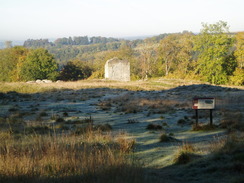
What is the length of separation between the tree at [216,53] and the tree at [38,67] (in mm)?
39831

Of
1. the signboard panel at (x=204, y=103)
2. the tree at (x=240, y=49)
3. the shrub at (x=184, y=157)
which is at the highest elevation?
the tree at (x=240, y=49)

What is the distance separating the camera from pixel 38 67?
82188 mm

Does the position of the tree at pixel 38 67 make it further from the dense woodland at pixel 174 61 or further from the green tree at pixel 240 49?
the green tree at pixel 240 49

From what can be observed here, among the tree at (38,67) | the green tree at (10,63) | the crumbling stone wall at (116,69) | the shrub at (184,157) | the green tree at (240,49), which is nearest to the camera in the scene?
the shrub at (184,157)

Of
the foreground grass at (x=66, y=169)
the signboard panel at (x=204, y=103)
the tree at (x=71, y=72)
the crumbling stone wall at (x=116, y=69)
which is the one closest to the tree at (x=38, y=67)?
the tree at (x=71, y=72)

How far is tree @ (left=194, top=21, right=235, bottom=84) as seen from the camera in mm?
63219

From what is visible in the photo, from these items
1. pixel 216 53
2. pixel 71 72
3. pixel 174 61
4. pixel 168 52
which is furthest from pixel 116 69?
pixel 174 61

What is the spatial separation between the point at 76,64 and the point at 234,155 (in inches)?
3584

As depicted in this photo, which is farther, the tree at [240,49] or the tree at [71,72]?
the tree at [71,72]

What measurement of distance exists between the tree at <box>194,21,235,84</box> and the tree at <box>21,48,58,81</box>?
131ft

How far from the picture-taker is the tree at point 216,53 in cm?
6322

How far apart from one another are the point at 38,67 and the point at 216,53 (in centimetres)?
4645

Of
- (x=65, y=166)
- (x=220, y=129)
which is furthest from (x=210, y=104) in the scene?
(x=65, y=166)

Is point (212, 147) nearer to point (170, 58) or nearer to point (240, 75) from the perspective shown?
point (240, 75)
